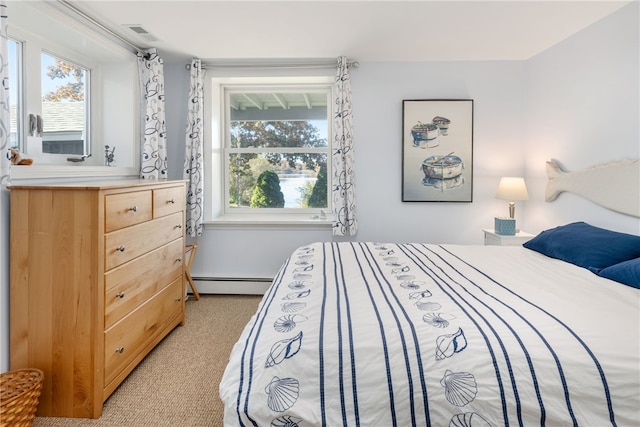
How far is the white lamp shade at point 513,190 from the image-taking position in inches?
122

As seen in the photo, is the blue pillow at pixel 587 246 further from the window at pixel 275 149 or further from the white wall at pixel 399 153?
the window at pixel 275 149

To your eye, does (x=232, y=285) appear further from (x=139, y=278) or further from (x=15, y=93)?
(x=15, y=93)

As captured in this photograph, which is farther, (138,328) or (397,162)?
(397,162)

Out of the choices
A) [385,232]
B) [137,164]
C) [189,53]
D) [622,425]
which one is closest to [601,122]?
[385,232]

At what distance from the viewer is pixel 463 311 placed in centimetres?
135

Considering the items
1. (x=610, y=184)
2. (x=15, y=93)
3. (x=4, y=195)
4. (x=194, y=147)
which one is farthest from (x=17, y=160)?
(x=610, y=184)

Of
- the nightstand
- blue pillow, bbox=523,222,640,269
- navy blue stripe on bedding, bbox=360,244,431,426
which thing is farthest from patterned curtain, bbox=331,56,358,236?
navy blue stripe on bedding, bbox=360,244,431,426

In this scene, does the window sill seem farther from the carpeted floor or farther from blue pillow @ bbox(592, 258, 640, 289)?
blue pillow @ bbox(592, 258, 640, 289)

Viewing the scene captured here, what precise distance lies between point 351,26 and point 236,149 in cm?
178

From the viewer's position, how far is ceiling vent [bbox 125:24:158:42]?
2674mm

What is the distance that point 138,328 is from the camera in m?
2.15

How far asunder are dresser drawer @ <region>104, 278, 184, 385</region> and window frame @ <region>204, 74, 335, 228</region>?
108 centimetres

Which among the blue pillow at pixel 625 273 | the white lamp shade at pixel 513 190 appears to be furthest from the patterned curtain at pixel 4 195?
the white lamp shade at pixel 513 190

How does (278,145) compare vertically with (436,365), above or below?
above
